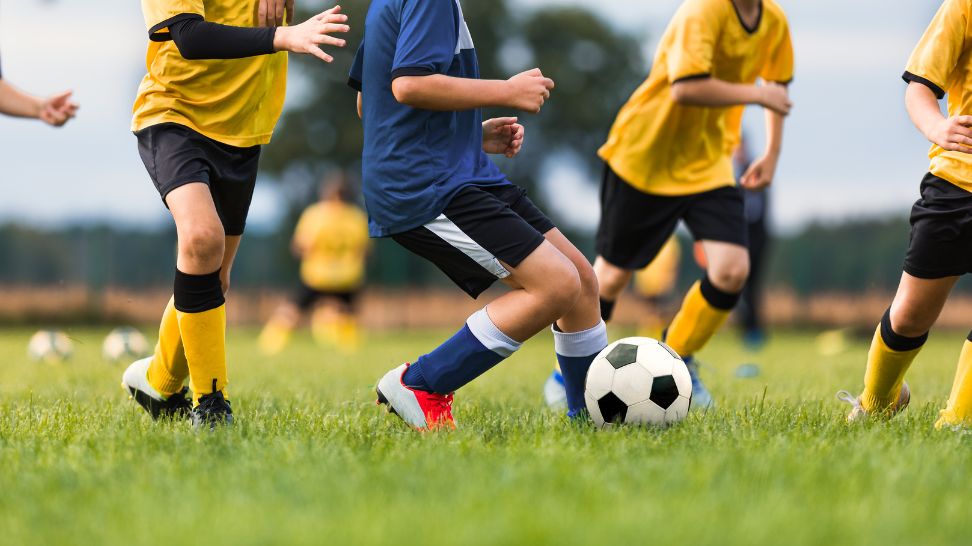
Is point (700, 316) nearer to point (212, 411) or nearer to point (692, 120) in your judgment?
point (692, 120)

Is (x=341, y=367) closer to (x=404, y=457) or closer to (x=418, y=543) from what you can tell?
(x=404, y=457)

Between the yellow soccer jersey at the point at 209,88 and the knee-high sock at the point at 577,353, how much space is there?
4.81ft

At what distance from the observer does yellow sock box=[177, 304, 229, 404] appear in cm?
378

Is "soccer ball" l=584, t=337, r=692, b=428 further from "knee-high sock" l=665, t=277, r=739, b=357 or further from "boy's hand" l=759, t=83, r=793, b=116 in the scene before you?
"boy's hand" l=759, t=83, r=793, b=116

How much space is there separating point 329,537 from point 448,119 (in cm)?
194

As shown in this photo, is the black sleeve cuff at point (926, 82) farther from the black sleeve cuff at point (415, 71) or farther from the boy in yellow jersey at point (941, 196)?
the black sleeve cuff at point (415, 71)

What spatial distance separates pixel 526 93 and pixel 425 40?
1.26 ft

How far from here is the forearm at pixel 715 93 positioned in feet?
15.6

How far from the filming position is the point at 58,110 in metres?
3.88

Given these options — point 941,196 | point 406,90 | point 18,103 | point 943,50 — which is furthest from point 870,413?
point 18,103

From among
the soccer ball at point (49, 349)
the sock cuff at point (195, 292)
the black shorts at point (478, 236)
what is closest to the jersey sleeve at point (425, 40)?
the black shorts at point (478, 236)

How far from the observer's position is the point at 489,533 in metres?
2.01

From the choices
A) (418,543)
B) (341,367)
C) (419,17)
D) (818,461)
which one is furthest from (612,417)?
(341,367)

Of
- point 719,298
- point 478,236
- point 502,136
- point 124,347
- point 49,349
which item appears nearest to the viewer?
point 478,236
